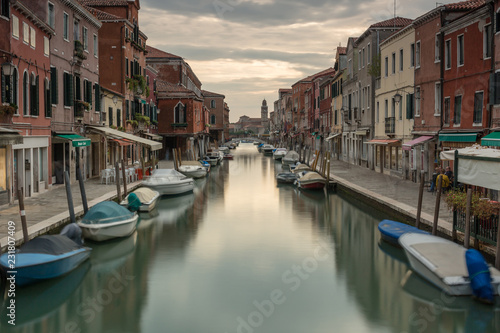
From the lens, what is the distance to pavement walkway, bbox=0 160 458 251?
44.5 ft

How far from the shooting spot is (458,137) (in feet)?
64.4

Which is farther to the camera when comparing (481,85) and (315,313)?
(481,85)

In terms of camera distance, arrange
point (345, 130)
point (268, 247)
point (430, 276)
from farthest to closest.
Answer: point (345, 130) → point (268, 247) → point (430, 276)

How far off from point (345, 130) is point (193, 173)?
14.5m

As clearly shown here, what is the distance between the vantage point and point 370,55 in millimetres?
33500

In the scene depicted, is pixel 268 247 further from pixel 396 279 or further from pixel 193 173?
pixel 193 173

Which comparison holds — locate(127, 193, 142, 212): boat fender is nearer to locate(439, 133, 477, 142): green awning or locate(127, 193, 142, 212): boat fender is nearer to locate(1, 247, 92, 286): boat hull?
locate(1, 247, 92, 286): boat hull

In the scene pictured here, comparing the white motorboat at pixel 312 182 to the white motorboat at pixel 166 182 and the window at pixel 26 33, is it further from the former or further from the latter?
the window at pixel 26 33

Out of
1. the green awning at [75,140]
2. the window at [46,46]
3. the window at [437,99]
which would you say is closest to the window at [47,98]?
the window at [46,46]

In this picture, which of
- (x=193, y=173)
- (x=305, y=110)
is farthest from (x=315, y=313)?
(x=305, y=110)

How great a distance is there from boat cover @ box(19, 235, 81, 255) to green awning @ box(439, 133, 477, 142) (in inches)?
528

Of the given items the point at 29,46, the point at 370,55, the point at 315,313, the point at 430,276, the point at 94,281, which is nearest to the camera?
the point at 315,313

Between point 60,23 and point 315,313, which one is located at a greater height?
point 60,23

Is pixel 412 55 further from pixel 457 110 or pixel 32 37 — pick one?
pixel 32 37
